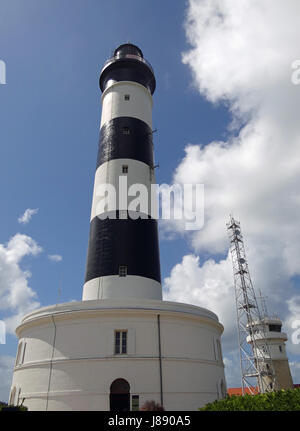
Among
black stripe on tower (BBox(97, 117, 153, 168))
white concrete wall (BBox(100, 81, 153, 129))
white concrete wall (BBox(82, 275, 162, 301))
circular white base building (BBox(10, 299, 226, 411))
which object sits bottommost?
circular white base building (BBox(10, 299, 226, 411))

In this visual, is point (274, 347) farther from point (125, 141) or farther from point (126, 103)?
point (126, 103)

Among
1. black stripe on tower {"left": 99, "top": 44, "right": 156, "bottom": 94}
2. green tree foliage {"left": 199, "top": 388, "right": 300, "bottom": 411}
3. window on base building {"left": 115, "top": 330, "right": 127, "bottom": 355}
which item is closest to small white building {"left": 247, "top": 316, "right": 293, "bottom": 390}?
window on base building {"left": 115, "top": 330, "right": 127, "bottom": 355}

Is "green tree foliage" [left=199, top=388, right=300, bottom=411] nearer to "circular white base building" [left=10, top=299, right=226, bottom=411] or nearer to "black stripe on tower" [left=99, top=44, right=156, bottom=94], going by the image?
"circular white base building" [left=10, top=299, right=226, bottom=411]

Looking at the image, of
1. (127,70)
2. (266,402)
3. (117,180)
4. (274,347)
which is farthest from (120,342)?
(274,347)

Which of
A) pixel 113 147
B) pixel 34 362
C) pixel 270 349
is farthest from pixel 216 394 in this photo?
pixel 270 349

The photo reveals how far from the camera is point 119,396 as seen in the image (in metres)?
14.3

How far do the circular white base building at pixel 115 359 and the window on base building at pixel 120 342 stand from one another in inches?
1.9

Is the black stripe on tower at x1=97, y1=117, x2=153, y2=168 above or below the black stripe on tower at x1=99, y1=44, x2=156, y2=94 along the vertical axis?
below

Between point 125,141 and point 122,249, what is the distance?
8394 mm

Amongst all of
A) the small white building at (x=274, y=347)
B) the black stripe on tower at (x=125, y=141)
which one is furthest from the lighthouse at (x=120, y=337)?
the small white building at (x=274, y=347)

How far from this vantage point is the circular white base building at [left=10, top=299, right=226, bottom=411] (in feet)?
47.0

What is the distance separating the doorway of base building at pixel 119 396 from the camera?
14070 mm

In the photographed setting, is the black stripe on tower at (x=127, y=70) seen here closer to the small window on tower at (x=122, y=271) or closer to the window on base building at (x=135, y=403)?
the small window on tower at (x=122, y=271)

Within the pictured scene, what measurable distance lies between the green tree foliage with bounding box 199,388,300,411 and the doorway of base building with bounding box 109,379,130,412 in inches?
278
